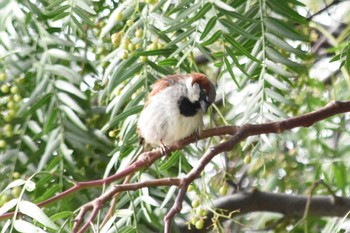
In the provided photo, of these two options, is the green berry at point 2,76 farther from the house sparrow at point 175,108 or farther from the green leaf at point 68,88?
the house sparrow at point 175,108

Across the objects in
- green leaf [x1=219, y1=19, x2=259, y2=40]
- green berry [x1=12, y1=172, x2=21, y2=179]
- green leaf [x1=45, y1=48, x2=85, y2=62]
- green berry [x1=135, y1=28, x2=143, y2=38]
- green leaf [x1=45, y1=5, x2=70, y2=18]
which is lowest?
green berry [x1=12, y1=172, x2=21, y2=179]

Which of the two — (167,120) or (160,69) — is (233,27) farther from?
(167,120)

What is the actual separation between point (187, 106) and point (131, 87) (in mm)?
330

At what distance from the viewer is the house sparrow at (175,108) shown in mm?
3236

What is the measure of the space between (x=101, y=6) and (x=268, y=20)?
82 centimetres

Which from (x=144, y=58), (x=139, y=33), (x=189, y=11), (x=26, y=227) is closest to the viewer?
(x=26, y=227)

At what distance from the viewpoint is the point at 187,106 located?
3375mm

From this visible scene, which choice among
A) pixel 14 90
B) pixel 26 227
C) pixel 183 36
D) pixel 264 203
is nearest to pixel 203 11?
pixel 183 36

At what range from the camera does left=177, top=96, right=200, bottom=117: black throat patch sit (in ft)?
11.0

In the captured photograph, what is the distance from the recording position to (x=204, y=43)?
2744 millimetres

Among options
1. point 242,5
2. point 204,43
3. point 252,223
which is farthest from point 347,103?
point 252,223

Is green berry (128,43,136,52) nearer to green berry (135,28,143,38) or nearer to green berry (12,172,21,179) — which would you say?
green berry (135,28,143,38)

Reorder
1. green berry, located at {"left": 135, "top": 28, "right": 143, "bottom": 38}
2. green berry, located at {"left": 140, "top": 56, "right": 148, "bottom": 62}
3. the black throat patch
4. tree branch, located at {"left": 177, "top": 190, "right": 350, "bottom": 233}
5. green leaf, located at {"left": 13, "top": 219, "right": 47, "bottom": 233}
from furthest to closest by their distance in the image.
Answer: tree branch, located at {"left": 177, "top": 190, "right": 350, "bottom": 233}
the black throat patch
green berry, located at {"left": 135, "top": 28, "right": 143, "bottom": 38}
green berry, located at {"left": 140, "top": 56, "right": 148, "bottom": 62}
green leaf, located at {"left": 13, "top": 219, "right": 47, "bottom": 233}

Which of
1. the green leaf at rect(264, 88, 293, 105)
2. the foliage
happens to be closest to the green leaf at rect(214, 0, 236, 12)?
the foliage
